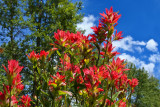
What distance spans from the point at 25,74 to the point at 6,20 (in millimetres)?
4557

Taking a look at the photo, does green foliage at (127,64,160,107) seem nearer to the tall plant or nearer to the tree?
the tree

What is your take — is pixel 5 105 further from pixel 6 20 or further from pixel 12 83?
pixel 6 20

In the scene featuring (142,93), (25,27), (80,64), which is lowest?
(80,64)

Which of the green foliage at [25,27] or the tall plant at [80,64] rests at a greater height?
the green foliage at [25,27]

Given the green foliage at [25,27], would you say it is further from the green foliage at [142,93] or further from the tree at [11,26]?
the green foliage at [142,93]

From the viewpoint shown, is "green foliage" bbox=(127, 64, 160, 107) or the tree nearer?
the tree

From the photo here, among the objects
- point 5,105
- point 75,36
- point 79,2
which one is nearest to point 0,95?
point 5,105

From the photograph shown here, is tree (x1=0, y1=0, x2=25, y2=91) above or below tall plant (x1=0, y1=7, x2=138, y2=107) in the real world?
above

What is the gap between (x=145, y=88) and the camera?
27.1 meters

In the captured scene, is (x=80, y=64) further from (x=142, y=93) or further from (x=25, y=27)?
(x=142, y=93)

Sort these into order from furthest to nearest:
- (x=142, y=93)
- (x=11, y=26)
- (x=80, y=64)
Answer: (x=142, y=93)
(x=11, y=26)
(x=80, y=64)

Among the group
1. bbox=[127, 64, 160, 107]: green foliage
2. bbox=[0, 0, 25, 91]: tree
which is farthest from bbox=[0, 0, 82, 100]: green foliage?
bbox=[127, 64, 160, 107]: green foliage

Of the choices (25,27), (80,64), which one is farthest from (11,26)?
(80,64)

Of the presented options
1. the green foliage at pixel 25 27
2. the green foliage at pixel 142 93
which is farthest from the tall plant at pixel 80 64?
the green foliage at pixel 142 93
